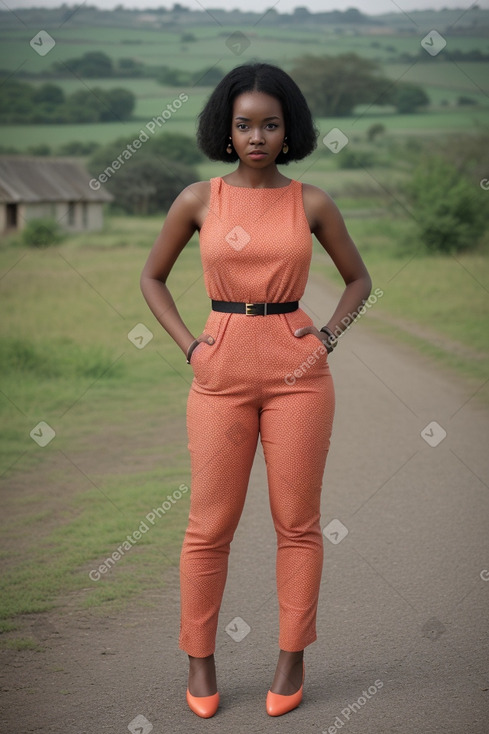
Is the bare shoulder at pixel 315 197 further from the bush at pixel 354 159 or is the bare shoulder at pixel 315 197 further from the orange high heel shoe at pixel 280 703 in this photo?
the bush at pixel 354 159

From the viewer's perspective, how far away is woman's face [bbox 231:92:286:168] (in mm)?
2908

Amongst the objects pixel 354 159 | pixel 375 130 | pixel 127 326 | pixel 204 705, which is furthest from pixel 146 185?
pixel 204 705

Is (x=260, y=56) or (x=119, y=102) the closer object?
(x=260, y=56)

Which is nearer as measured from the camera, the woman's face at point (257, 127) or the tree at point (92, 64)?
the woman's face at point (257, 127)

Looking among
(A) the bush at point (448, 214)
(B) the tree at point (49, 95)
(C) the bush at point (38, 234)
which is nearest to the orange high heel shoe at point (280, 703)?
(A) the bush at point (448, 214)

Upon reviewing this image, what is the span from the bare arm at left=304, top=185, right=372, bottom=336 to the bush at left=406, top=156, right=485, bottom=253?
18174 millimetres

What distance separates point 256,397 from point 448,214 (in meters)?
19.1

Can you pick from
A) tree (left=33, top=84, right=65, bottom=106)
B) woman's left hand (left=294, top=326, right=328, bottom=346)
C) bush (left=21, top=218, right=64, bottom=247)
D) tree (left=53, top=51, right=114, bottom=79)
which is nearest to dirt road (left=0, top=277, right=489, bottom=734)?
woman's left hand (left=294, top=326, right=328, bottom=346)

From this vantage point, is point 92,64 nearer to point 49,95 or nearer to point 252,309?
point 49,95

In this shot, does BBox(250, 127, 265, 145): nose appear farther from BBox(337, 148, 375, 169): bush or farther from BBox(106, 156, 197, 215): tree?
BBox(337, 148, 375, 169): bush

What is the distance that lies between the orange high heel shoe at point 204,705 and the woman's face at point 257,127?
1733 mm

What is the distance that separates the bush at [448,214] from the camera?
20828mm

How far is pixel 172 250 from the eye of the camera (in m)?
3.16

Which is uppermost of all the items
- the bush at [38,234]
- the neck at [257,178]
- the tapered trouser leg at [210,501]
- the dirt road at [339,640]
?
the neck at [257,178]
